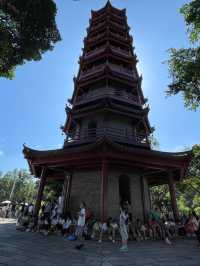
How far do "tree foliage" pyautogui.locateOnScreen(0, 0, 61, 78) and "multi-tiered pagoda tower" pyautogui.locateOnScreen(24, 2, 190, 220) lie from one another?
Result: 520 cm

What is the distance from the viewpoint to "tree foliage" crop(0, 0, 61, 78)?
8.75 m

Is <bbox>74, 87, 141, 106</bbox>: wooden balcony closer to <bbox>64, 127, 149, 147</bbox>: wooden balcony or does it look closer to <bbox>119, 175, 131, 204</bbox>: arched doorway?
<bbox>64, 127, 149, 147</bbox>: wooden balcony

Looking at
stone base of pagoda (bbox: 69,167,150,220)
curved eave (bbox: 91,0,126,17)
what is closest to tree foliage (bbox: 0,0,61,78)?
stone base of pagoda (bbox: 69,167,150,220)

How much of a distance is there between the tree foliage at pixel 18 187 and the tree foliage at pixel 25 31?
57.6 m

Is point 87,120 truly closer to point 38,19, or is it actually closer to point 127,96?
point 127,96

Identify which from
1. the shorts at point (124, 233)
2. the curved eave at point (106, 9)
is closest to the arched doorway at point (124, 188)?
the shorts at point (124, 233)

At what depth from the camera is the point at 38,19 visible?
9.12 meters

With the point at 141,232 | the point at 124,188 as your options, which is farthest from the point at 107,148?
the point at 141,232

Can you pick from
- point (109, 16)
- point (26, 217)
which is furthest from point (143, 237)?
point (109, 16)

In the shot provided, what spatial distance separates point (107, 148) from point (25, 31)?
668 centimetres

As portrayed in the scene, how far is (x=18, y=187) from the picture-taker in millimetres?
65625

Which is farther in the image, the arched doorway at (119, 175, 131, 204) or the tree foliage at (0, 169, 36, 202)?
the tree foliage at (0, 169, 36, 202)

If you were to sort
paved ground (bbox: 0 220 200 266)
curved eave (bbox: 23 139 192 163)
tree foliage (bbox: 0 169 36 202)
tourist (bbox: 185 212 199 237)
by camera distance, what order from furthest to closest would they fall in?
tree foliage (bbox: 0 169 36 202)
tourist (bbox: 185 212 199 237)
curved eave (bbox: 23 139 192 163)
paved ground (bbox: 0 220 200 266)

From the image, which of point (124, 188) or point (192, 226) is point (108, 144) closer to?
point (124, 188)
